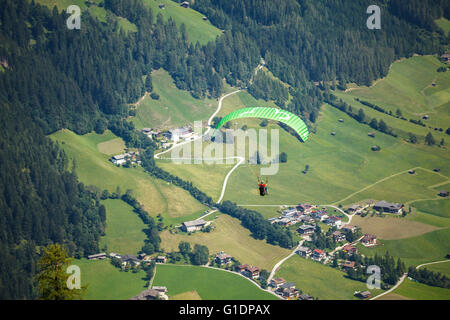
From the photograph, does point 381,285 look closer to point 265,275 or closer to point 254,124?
point 265,275

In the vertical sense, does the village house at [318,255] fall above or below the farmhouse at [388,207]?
below

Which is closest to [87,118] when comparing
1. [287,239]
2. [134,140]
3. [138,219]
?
[134,140]

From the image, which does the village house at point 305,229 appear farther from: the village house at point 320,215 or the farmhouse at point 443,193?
the farmhouse at point 443,193

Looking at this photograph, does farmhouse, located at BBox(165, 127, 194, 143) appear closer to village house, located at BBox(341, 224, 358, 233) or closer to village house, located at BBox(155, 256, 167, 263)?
village house, located at BBox(341, 224, 358, 233)

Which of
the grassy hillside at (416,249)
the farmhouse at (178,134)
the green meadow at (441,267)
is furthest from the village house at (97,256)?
the green meadow at (441,267)

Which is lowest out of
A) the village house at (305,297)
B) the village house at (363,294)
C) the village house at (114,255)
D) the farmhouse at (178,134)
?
the village house at (363,294)
